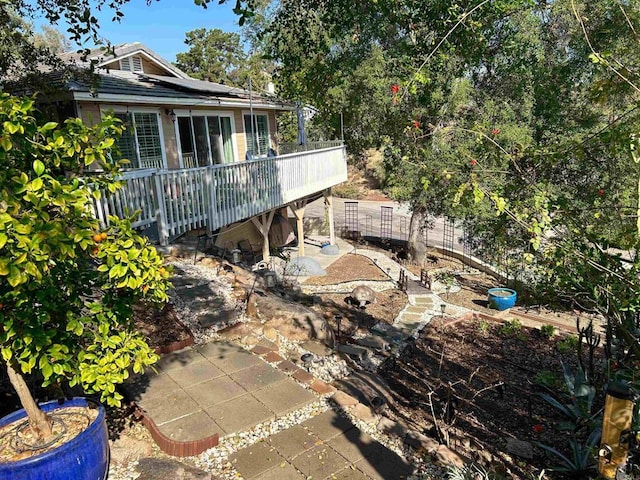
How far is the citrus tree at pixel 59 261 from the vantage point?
2.11 meters

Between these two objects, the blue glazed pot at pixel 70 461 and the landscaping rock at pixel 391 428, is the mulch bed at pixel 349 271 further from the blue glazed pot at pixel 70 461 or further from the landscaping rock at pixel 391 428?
the blue glazed pot at pixel 70 461

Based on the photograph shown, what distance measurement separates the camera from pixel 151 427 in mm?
4207

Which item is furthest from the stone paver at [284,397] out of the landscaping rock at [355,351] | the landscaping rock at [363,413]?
the landscaping rock at [355,351]

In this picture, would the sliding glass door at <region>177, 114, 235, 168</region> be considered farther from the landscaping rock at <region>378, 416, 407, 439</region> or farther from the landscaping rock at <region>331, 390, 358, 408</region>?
the landscaping rock at <region>378, 416, 407, 439</region>

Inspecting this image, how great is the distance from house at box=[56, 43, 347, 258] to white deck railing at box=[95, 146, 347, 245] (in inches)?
0.7

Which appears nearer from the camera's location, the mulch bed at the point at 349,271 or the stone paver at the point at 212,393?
the stone paver at the point at 212,393

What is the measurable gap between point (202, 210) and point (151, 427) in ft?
16.5

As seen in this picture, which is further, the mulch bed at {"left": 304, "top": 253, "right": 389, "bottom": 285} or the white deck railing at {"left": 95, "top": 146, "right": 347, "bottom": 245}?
the mulch bed at {"left": 304, "top": 253, "right": 389, "bottom": 285}

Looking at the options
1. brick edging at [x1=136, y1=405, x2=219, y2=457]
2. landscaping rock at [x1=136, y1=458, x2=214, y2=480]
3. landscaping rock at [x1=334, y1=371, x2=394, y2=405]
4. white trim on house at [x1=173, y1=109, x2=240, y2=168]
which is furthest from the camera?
white trim on house at [x1=173, y1=109, x2=240, y2=168]

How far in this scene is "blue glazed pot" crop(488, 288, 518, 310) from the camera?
11906 mm

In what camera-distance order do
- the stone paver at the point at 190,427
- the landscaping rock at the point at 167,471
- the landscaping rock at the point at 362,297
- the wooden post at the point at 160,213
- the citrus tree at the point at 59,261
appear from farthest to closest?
the landscaping rock at the point at 362,297, the wooden post at the point at 160,213, the stone paver at the point at 190,427, the landscaping rock at the point at 167,471, the citrus tree at the point at 59,261

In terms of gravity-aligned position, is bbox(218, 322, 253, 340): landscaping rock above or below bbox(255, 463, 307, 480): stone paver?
above

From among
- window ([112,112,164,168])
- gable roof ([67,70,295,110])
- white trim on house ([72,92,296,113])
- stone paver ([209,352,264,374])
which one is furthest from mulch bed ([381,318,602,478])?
window ([112,112,164,168])

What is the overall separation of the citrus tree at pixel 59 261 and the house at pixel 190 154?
2.50 metres
